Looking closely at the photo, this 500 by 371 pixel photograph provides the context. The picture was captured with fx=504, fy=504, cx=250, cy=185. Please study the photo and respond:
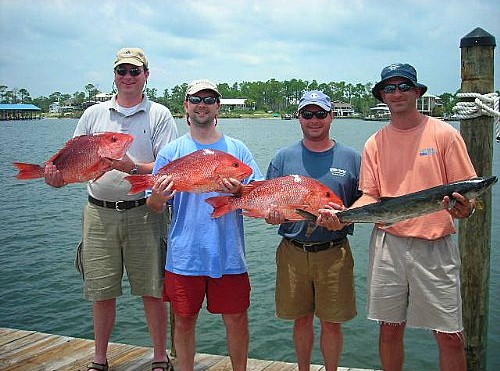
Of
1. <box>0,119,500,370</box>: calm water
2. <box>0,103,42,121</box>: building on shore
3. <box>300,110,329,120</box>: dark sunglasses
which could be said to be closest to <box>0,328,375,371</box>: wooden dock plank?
<box>300,110,329,120</box>: dark sunglasses

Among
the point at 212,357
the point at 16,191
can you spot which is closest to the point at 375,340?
the point at 212,357

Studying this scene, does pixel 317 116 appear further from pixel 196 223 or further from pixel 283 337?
pixel 283 337

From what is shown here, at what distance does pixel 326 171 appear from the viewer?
399 centimetres

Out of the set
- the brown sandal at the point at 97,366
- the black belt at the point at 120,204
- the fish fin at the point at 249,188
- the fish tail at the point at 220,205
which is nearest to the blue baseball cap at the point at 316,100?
the fish fin at the point at 249,188

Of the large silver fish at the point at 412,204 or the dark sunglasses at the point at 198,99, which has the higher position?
the dark sunglasses at the point at 198,99

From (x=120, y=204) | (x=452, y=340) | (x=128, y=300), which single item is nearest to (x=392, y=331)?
(x=452, y=340)

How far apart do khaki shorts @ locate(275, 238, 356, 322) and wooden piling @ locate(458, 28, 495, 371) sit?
133 cm

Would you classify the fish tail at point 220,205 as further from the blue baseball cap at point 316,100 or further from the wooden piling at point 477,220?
the wooden piling at point 477,220

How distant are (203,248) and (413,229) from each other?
1.54 m

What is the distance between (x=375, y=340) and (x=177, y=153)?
217 inches

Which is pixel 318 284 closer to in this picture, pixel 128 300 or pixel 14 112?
pixel 128 300

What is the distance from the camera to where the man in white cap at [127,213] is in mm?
4301

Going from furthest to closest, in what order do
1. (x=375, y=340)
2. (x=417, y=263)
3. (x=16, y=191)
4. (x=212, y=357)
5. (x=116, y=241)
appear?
(x=16, y=191) → (x=375, y=340) → (x=212, y=357) → (x=116, y=241) → (x=417, y=263)

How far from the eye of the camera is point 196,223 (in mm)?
3840
